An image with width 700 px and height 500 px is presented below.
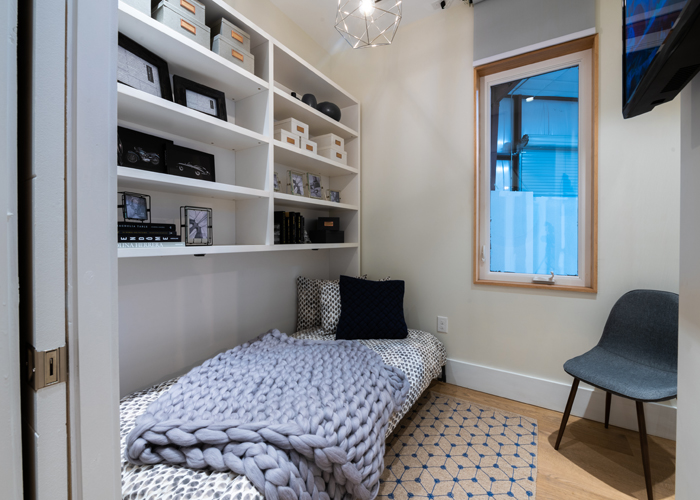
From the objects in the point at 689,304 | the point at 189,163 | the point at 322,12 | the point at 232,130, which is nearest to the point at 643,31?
the point at 689,304

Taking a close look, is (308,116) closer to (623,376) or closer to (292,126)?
(292,126)

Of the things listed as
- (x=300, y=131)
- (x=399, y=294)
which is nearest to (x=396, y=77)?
(x=300, y=131)

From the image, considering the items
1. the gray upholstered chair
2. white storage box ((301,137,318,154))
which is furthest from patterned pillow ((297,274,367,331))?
the gray upholstered chair

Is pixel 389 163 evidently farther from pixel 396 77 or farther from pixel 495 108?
pixel 495 108

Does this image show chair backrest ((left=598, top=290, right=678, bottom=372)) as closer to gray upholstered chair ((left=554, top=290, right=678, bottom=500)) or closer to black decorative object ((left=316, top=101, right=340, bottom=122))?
gray upholstered chair ((left=554, top=290, right=678, bottom=500))

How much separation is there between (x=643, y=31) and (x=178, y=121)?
164 cm

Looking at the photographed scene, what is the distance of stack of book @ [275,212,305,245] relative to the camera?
2076mm

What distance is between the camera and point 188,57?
148 cm

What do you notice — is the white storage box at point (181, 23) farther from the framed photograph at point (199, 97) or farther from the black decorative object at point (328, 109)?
the black decorative object at point (328, 109)

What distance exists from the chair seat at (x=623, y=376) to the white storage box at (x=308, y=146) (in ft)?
6.43

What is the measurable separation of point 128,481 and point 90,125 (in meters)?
0.97

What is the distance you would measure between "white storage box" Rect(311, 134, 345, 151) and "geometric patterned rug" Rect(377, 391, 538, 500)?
193 cm

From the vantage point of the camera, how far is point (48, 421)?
0.49 m

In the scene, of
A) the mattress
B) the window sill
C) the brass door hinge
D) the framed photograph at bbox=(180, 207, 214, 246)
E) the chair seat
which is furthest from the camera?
the window sill
